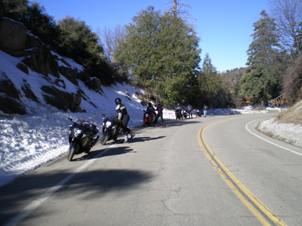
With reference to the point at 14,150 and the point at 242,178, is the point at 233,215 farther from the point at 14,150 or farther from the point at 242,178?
the point at 14,150

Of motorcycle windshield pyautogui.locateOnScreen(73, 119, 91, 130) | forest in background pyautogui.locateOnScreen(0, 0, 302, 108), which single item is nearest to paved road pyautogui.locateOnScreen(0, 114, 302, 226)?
motorcycle windshield pyautogui.locateOnScreen(73, 119, 91, 130)

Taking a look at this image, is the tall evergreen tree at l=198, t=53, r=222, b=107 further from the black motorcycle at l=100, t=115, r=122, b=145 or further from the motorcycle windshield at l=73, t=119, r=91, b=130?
the motorcycle windshield at l=73, t=119, r=91, b=130

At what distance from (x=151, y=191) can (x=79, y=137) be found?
11.3 ft

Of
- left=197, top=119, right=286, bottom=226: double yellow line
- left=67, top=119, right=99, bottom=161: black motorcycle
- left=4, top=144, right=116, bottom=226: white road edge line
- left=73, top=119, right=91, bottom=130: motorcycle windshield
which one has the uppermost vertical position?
left=73, top=119, right=91, bottom=130: motorcycle windshield

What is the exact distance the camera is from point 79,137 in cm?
728

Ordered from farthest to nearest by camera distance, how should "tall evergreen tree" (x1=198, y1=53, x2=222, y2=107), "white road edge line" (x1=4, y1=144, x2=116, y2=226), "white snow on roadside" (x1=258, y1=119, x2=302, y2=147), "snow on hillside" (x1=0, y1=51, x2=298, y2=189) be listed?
"tall evergreen tree" (x1=198, y1=53, x2=222, y2=107) → "white snow on roadside" (x1=258, y1=119, x2=302, y2=147) → "snow on hillside" (x1=0, y1=51, x2=298, y2=189) → "white road edge line" (x1=4, y1=144, x2=116, y2=226)

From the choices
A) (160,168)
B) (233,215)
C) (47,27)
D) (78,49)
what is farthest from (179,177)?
(78,49)

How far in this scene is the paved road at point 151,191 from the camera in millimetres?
3688

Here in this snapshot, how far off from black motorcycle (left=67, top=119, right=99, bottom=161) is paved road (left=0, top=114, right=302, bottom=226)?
0.32m

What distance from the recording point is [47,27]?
23.7m

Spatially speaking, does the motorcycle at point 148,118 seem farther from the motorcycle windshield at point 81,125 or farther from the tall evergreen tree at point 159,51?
the tall evergreen tree at point 159,51

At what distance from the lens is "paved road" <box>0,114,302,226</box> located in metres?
3.69

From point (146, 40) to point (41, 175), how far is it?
→ 1051 inches

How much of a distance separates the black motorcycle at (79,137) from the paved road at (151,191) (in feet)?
1.05
